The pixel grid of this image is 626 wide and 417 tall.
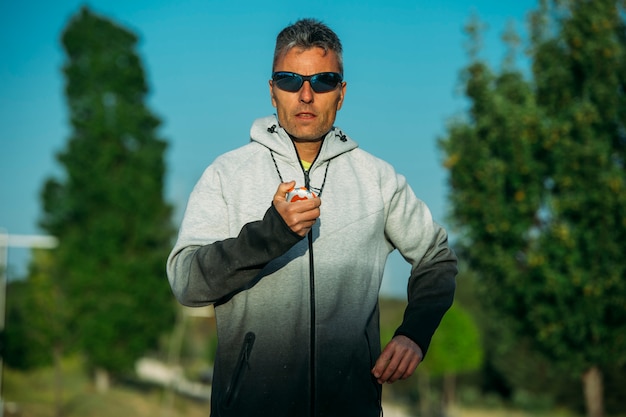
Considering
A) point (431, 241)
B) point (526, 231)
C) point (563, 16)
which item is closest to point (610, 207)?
point (526, 231)

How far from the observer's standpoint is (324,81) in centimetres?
320

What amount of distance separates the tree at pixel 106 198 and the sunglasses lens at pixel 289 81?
31.3m

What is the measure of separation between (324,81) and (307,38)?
17 centimetres

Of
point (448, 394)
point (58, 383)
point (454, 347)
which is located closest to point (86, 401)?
point (58, 383)

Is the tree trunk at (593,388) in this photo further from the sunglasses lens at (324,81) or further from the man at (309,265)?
the sunglasses lens at (324,81)

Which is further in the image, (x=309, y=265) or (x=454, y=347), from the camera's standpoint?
(x=454, y=347)

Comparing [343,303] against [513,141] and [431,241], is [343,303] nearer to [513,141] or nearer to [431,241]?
[431,241]

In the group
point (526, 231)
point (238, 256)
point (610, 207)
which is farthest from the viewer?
point (526, 231)

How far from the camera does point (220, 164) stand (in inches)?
126

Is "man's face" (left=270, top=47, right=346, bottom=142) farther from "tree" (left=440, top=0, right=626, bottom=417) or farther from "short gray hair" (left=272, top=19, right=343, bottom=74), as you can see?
"tree" (left=440, top=0, right=626, bottom=417)

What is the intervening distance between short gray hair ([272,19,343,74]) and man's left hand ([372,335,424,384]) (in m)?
1.05

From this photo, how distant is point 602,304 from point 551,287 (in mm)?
1288

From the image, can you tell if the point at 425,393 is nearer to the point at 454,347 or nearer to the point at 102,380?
the point at 454,347

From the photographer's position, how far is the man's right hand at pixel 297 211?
102 inches
